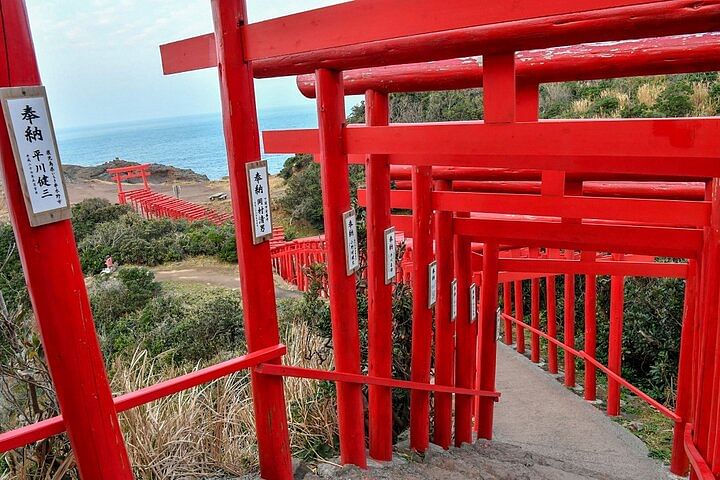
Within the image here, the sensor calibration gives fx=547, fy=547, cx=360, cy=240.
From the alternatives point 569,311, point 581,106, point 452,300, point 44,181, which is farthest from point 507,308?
point 581,106

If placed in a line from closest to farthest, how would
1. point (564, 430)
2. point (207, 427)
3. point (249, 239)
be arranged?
point (249, 239)
point (207, 427)
point (564, 430)

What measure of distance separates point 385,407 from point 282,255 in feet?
25.0

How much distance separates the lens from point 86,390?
198 centimetres

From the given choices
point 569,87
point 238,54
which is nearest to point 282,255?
point 238,54

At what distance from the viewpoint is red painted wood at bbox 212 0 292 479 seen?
251 centimetres

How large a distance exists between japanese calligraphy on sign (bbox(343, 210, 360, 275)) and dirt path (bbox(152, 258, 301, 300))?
6862mm

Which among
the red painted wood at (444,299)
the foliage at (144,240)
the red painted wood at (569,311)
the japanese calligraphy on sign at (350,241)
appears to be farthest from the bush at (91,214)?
the japanese calligraphy on sign at (350,241)

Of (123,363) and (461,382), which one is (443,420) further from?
(123,363)

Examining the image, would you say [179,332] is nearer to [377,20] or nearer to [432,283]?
[432,283]

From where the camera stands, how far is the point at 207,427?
3371mm

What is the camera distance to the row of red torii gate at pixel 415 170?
1954 millimetres

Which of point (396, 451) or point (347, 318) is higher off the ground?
point (347, 318)

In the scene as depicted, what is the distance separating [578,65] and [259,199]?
1.73m

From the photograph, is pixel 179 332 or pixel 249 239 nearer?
pixel 249 239
